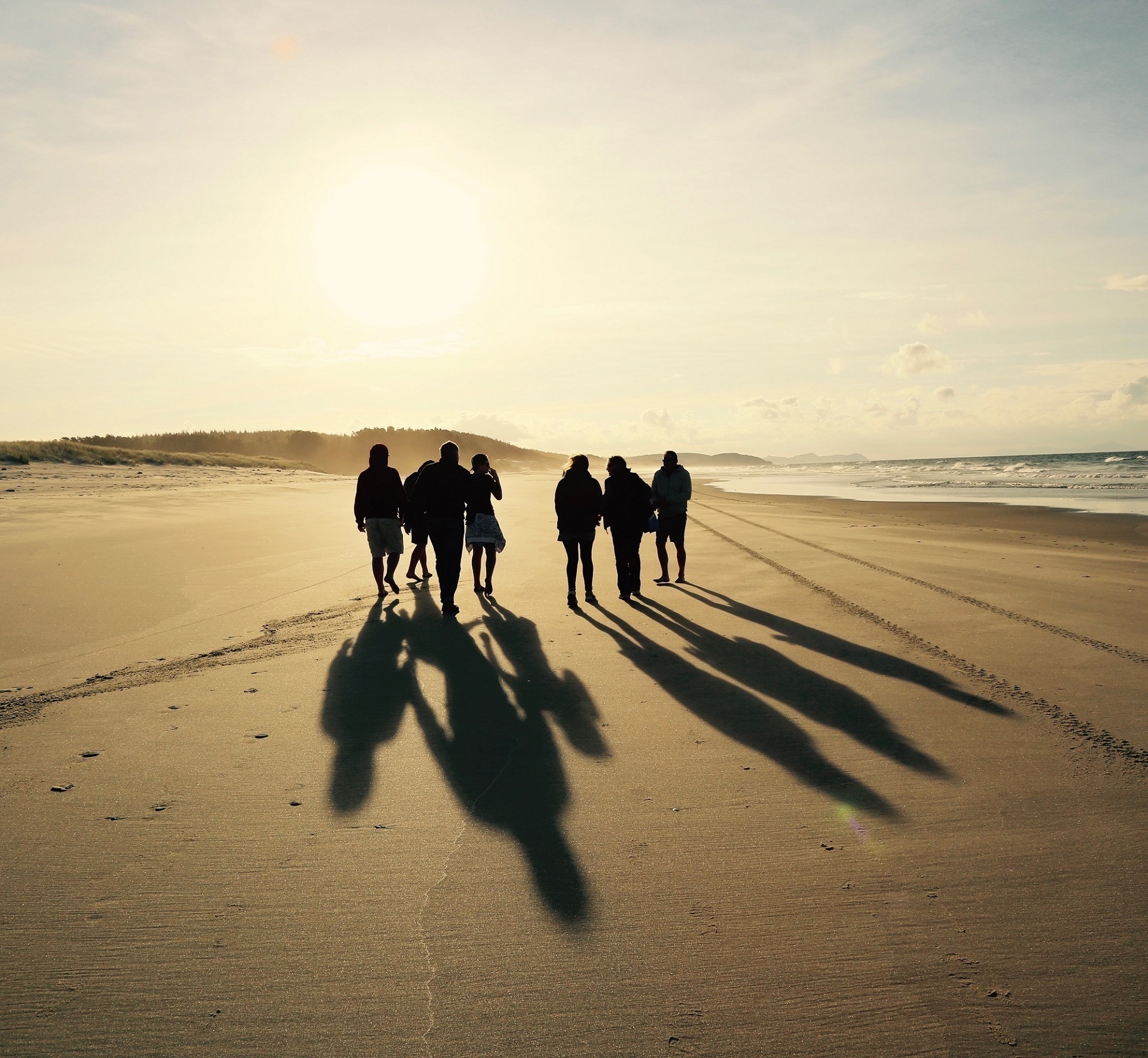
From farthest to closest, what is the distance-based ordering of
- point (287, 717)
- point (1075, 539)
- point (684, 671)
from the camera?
point (1075, 539), point (684, 671), point (287, 717)

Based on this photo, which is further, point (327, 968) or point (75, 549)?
point (75, 549)

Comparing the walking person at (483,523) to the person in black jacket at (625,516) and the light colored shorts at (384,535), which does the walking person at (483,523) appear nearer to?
the light colored shorts at (384,535)

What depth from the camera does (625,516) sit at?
1120 cm

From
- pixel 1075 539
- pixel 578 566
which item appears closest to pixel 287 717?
pixel 578 566

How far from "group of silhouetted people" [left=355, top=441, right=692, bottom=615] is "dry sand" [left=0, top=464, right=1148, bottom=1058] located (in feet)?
5.65

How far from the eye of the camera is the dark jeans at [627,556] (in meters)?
11.1

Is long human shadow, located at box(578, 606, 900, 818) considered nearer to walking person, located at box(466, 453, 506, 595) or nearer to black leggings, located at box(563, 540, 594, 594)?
black leggings, located at box(563, 540, 594, 594)

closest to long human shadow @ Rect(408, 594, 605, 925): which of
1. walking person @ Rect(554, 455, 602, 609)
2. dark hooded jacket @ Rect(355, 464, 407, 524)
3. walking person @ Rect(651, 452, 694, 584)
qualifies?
walking person @ Rect(554, 455, 602, 609)

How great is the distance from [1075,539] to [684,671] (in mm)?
14752

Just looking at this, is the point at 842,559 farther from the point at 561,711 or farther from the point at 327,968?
the point at 327,968

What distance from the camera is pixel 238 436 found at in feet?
334

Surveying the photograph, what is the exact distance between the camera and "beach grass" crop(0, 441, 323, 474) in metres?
35.1

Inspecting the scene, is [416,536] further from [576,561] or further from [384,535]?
[576,561]

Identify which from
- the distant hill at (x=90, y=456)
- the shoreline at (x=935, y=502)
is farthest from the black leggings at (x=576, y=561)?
the distant hill at (x=90, y=456)
